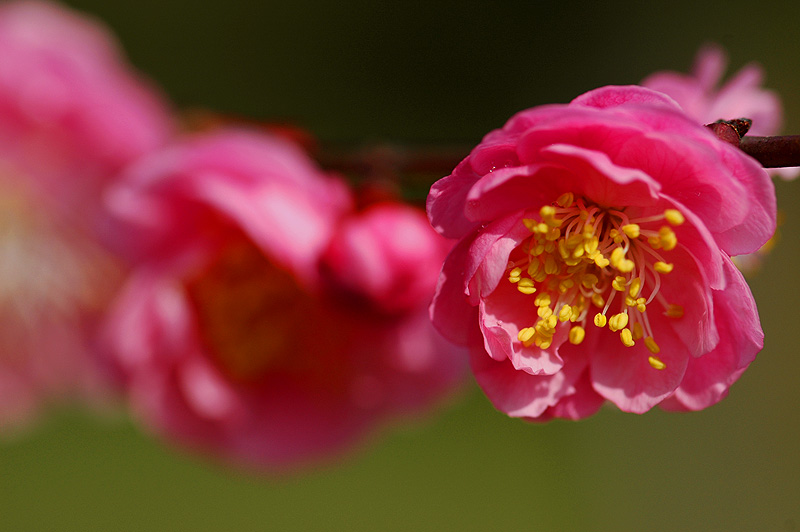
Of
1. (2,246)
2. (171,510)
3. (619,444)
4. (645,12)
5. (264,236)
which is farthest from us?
(645,12)

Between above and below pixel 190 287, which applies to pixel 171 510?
above

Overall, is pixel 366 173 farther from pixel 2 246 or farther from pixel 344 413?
pixel 2 246

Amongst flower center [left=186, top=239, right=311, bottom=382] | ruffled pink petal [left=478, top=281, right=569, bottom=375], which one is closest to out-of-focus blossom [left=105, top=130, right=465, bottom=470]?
flower center [left=186, top=239, right=311, bottom=382]

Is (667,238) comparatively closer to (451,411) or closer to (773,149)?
(773,149)

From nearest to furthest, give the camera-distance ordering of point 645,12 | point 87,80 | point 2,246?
point 87,80
point 2,246
point 645,12

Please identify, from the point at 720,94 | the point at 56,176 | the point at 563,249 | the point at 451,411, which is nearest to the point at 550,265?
the point at 563,249

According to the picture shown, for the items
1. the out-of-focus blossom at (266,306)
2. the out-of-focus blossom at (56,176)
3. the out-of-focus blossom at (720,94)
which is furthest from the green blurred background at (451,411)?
the out-of-focus blossom at (720,94)

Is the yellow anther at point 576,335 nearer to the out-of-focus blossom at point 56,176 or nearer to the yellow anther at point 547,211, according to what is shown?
the yellow anther at point 547,211

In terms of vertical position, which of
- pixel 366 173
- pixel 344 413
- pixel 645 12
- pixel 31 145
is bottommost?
pixel 344 413

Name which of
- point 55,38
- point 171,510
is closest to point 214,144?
point 55,38
